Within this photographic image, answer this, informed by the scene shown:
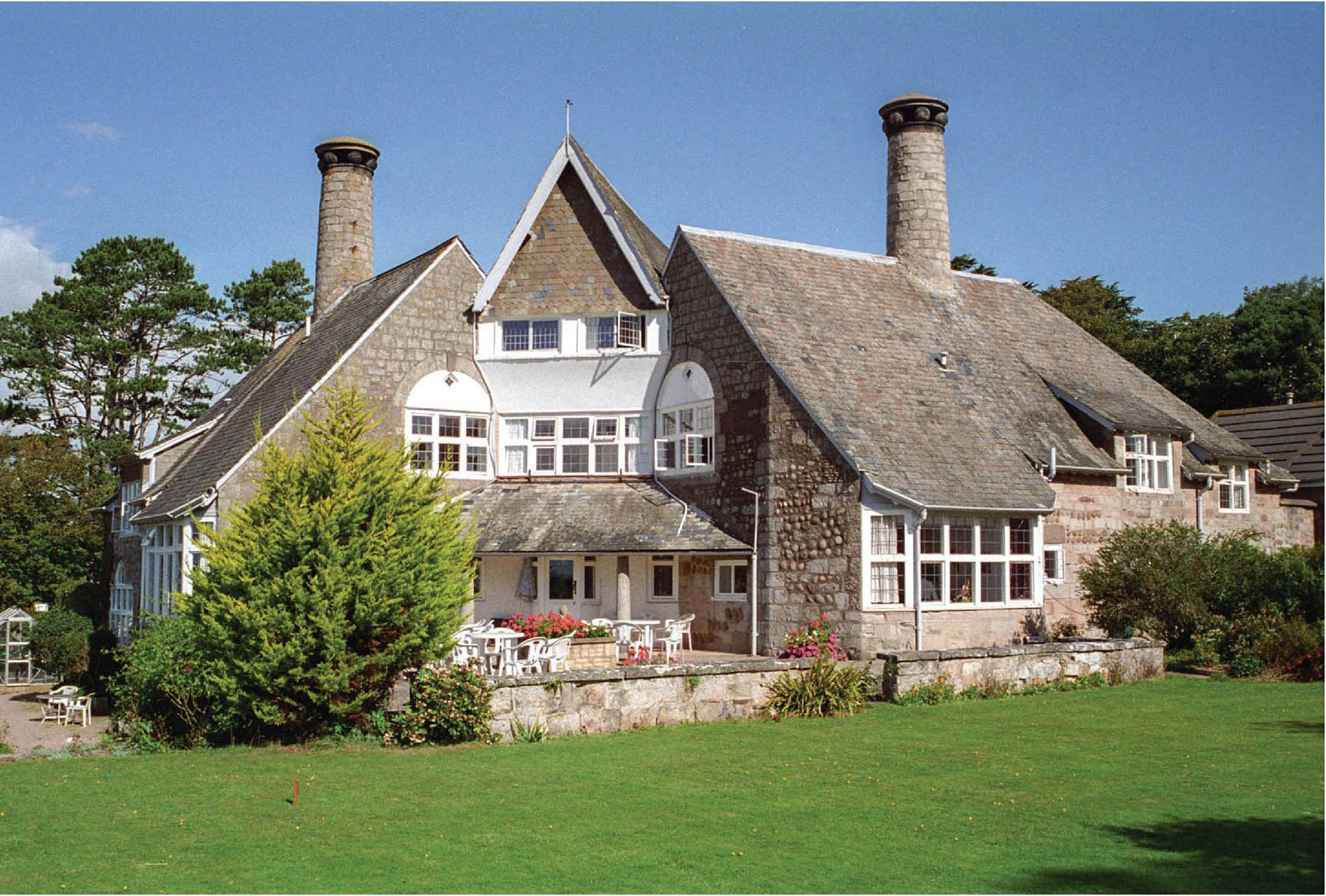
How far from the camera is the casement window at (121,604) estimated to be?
103 ft

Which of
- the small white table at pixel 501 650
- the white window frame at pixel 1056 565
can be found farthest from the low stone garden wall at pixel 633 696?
the white window frame at pixel 1056 565

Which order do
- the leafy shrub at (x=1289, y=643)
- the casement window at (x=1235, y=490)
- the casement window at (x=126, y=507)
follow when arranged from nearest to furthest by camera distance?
the leafy shrub at (x=1289, y=643) → the casement window at (x=1235, y=490) → the casement window at (x=126, y=507)

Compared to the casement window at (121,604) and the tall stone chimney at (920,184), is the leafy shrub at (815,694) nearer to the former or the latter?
the tall stone chimney at (920,184)

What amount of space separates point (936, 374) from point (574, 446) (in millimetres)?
8306

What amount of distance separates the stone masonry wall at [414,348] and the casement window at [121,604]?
7.39m

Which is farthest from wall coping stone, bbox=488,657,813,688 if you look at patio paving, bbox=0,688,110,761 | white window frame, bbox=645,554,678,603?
white window frame, bbox=645,554,678,603

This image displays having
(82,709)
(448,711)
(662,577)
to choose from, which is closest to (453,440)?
(662,577)

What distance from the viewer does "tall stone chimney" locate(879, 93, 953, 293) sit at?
105 feet

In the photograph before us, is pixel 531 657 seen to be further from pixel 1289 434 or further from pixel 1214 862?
pixel 1289 434

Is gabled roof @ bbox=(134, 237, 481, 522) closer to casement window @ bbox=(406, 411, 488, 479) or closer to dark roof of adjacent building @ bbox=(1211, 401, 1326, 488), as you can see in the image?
casement window @ bbox=(406, 411, 488, 479)

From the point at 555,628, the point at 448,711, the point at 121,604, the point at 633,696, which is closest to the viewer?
the point at 448,711

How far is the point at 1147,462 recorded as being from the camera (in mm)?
29250

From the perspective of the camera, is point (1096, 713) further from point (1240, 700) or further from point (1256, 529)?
point (1256, 529)

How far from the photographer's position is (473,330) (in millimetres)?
30562
